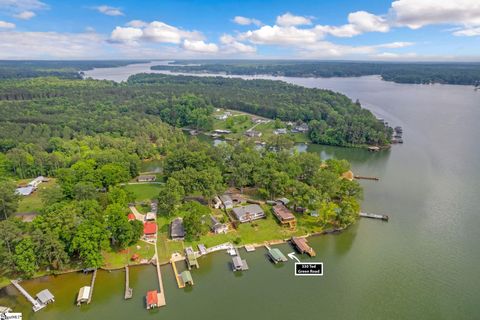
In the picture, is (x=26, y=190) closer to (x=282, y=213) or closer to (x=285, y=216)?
(x=282, y=213)

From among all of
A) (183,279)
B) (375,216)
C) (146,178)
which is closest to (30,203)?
(146,178)

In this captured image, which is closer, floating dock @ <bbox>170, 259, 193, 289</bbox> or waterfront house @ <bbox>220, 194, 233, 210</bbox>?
floating dock @ <bbox>170, 259, 193, 289</bbox>

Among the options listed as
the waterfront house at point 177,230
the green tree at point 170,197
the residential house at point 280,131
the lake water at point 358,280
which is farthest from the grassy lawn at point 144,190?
the residential house at point 280,131

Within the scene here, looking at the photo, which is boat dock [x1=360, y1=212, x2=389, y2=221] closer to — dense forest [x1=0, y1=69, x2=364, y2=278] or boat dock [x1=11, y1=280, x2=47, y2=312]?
dense forest [x1=0, y1=69, x2=364, y2=278]

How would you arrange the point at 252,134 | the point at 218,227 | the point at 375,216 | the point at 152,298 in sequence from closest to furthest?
the point at 152,298 < the point at 218,227 < the point at 375,216 < the point at 252,134

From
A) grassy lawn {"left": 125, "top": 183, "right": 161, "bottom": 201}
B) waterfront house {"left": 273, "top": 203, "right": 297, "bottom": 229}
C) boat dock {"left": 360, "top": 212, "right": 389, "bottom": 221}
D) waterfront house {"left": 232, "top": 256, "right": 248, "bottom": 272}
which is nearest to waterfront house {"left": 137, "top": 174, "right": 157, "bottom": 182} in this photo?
grassy lawn {"left": 125, "top": 183, "right": 161, "bottom": 201}
